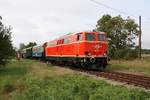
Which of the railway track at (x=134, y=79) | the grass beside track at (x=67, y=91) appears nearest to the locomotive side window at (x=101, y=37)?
the railway track at (x=134, y=79)

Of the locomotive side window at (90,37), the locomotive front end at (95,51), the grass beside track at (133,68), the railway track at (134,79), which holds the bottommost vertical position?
the railway track at (134,79)

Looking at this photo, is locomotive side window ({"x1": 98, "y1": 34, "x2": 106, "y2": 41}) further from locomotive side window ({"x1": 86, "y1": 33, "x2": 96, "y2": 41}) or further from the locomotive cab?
locomotive side window ({"x1": 86, "y1": 33, "x2": 96, "y2": 41})

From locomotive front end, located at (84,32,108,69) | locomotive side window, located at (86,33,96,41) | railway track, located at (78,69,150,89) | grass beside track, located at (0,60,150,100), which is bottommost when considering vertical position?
grass beside track, located at (0,60,150,100)

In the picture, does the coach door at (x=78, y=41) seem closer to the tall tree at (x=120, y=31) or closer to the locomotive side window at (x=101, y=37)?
the locomotive side window at (x=101, y=37)

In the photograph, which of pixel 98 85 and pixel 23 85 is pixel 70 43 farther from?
pixel 98 85

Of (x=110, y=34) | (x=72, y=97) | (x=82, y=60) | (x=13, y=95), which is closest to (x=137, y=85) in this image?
(x=72, y=97)

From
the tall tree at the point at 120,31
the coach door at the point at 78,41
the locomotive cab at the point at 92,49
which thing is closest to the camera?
the locomotive cab at the point at 92,49

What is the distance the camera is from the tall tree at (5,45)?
28844 millimetres

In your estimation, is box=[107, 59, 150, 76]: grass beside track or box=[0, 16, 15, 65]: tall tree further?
box=[0, 16, 15, 65]: tall tree

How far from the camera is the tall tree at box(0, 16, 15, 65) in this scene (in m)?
28.8

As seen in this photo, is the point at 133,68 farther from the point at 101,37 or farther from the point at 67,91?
the point at 67,91

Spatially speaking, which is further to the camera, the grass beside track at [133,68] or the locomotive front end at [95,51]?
the locomotive front end at [95,51]

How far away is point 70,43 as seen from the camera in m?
28.2

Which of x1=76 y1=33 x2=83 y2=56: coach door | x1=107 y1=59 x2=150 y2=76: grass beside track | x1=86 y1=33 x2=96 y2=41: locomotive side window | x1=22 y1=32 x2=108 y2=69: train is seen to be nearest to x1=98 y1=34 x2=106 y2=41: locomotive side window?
x1=22 y1=32 x2=108 y2=69: train
